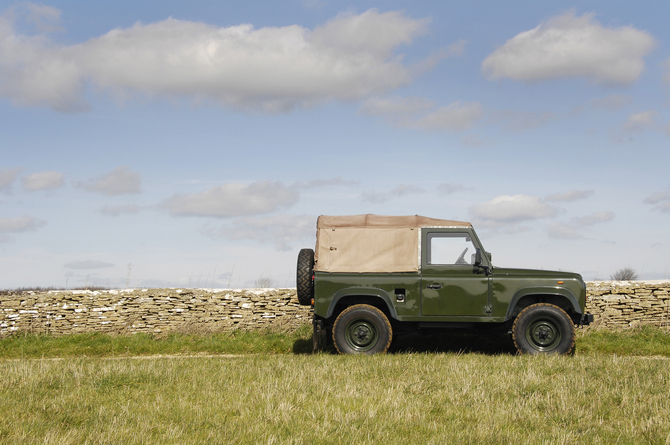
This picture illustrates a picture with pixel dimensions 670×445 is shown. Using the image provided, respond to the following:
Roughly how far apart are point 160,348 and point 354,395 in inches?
296

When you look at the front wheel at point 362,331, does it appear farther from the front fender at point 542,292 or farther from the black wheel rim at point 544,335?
the black wheel rim at point 544,335

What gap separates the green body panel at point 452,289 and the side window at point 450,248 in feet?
0.19

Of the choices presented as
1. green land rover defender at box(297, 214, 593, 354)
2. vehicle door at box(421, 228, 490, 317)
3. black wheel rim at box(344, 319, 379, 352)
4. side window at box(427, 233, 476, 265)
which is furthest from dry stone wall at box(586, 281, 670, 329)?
black wheel rim at box(344, 319, 379, 352)

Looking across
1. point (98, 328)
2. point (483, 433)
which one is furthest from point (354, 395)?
point (98, 328)

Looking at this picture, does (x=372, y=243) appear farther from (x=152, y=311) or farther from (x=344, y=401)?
(x=152, y=311)

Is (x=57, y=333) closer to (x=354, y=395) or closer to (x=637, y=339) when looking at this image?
(x=354, y=395)

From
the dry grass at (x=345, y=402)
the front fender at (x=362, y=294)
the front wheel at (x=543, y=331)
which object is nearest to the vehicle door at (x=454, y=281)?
the front fender at (x=362, y=294)

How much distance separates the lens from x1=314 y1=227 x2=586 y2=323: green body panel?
33.8 ft

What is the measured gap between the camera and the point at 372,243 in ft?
34.9

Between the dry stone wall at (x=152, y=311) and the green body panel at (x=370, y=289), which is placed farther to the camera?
the dry stone wall at (x=152, y=311)

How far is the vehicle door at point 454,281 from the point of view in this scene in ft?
33.8

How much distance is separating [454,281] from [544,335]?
188cm

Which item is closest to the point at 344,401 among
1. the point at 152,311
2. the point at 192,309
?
the point at 192,309

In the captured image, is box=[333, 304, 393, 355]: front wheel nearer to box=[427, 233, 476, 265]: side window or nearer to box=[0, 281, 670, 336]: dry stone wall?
box=[427, 233, 476, 265]: side window
